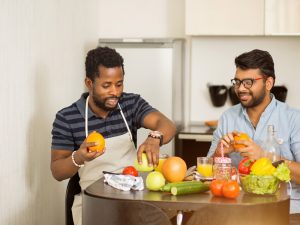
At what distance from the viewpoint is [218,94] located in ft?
15.8

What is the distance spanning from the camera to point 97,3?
5.04 metres

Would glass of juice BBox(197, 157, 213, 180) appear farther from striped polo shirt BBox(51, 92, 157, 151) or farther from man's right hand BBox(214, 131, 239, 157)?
striped polo shirt BBox(51, 92, 157, 151)

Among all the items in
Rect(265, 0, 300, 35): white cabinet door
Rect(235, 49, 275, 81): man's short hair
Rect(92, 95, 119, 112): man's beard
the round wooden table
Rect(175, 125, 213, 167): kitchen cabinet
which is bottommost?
Rect(175, 125, 213, 167): kitchen cabinet

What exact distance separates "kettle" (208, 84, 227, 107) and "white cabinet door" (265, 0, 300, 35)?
61cm

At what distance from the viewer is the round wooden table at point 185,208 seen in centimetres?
189

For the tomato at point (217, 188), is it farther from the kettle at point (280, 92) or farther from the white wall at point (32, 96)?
the kettle at point (280, 92)

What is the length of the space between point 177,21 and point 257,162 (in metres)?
3.00

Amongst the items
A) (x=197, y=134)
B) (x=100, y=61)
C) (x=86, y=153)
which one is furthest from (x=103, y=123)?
(x=197, y=134)

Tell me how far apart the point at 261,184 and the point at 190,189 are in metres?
0.25

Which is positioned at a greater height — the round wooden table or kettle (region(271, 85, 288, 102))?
kettle (region(271, 85, 288, 102))

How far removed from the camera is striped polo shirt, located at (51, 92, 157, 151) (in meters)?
2.76

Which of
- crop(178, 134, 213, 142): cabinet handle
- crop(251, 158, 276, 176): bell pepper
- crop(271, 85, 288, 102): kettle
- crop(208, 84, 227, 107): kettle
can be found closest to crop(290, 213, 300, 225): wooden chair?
crop(251, 158, 276, 176): bell pepper

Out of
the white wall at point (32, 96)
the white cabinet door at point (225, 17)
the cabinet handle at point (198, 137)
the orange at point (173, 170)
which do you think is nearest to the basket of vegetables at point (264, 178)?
the orange at point (173, 170)

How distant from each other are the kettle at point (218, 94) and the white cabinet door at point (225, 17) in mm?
483
